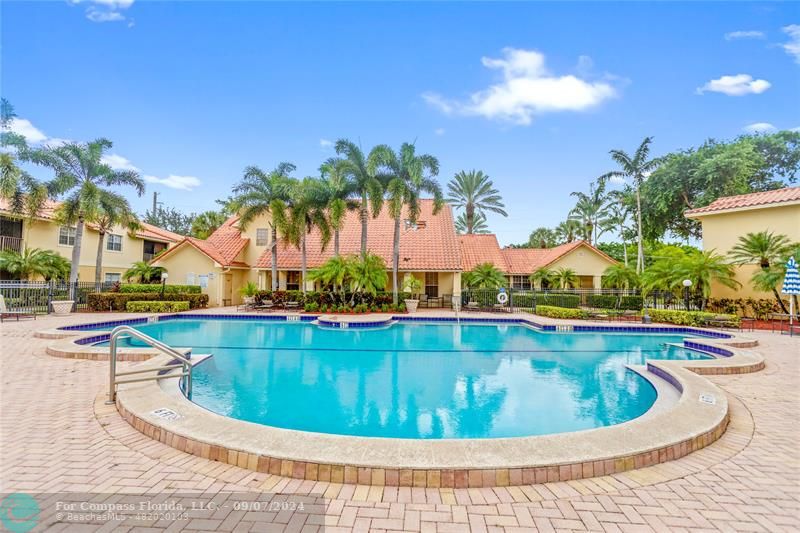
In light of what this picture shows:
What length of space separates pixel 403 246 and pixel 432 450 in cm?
2178

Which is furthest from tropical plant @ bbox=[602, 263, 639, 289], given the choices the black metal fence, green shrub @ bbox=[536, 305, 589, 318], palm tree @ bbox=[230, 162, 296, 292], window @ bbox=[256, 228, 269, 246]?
the black metal fence

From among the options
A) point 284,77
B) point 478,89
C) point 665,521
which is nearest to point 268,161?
point 284,77

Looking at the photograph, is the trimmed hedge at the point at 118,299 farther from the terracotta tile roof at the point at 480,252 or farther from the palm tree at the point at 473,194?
the palm tree at the point at 473,194

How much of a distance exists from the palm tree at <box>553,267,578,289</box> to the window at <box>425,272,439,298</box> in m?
9.00

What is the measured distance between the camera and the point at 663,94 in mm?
17281

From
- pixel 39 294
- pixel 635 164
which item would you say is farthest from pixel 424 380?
→ pixel 635 164

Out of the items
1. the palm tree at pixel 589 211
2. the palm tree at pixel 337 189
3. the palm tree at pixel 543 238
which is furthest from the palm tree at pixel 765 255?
the palm tree at pixel 543 238

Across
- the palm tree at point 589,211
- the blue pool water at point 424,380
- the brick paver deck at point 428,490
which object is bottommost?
the blue pool water at point 424,380

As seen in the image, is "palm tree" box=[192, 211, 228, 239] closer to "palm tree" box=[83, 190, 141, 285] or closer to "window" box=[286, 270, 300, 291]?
"palm tree" box=[83, 190, 141, 285]

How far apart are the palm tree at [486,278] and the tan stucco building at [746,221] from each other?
1101 cm

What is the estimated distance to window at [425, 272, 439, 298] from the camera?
25002mm

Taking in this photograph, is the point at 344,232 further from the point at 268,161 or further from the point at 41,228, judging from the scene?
the point at 41,228

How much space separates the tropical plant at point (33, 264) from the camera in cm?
1933

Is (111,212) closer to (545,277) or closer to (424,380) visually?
(424,380)
